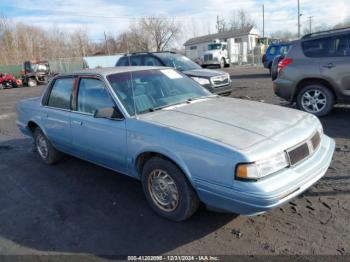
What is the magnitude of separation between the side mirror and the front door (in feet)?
0.20

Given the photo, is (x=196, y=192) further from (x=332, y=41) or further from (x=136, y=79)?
(x=332, y=41)

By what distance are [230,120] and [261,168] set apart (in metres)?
0.77

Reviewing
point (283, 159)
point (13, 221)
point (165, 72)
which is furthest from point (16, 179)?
point (283, 159)

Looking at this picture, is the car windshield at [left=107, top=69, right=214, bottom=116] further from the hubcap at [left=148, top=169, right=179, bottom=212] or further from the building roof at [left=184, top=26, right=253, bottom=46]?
the building roof at [left=184, top=26, right=253, bottom=46]

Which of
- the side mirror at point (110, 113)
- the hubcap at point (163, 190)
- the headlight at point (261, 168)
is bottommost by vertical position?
the hubcap at point (163, 190)

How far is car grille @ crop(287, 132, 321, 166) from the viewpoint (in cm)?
289

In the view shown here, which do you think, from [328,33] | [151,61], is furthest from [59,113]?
[151,61]

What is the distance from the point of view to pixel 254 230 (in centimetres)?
313

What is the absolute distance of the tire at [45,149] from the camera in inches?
207

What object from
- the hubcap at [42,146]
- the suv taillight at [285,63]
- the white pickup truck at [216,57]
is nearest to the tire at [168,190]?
the hubcap at [42,146]

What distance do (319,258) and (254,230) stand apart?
649 mm

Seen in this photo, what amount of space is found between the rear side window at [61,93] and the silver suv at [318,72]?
4.93 meters

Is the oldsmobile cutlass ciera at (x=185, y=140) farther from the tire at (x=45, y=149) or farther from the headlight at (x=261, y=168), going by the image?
the tire at (x=45, y=149)

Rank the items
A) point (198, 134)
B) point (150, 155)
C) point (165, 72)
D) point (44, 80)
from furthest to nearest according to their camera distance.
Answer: point (44, 80) → point (165, 72) → point (150, 155) → point (198, 134)
